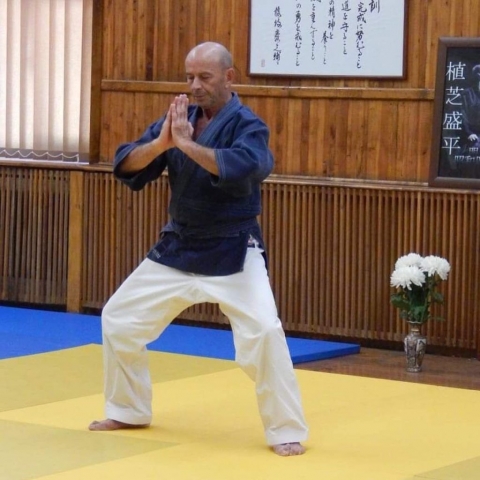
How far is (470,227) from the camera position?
253 inches

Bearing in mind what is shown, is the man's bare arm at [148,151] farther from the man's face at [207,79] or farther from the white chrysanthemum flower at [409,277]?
the white chrysanthemum flower at [409,277]

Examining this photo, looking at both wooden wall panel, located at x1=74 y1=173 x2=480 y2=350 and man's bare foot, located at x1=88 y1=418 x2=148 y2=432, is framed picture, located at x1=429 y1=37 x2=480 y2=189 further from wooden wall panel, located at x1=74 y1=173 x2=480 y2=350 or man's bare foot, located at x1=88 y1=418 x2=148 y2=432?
man's bare foot, located at x1=88 y1=418 x2=148 y2=432

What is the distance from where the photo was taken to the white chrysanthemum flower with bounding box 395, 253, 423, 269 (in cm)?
602

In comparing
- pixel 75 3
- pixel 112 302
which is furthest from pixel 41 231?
pixel 112 302

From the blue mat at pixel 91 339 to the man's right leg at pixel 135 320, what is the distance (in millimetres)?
1806

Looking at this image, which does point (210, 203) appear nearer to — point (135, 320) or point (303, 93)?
point (135, 320)

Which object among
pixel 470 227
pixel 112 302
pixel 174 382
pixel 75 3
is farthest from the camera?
pixel 75 3

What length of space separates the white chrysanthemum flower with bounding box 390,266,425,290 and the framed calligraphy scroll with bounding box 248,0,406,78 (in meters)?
1.25

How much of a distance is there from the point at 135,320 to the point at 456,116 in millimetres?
2898

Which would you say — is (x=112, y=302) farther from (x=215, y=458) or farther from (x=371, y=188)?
(x=371, y=188)

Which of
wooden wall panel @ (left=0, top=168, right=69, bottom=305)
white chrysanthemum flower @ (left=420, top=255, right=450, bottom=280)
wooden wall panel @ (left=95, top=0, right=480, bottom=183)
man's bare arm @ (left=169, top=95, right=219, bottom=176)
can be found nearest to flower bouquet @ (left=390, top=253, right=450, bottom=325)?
white chrysanthemum flower @ (left=420, top=255, right=450, bottom=280)

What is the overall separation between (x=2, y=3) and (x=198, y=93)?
4109 mm

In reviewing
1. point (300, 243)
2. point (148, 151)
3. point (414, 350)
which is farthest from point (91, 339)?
point (148, 151)

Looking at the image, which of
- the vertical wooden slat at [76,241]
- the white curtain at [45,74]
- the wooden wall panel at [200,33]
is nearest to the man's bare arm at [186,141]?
the wooden wall panel at [200,33]
